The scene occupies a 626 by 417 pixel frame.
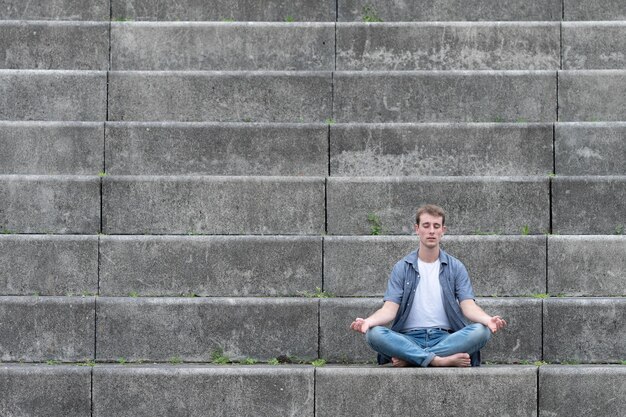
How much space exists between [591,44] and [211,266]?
12.6 feet

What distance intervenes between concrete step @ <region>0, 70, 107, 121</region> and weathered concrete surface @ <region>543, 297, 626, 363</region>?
3.94 metres

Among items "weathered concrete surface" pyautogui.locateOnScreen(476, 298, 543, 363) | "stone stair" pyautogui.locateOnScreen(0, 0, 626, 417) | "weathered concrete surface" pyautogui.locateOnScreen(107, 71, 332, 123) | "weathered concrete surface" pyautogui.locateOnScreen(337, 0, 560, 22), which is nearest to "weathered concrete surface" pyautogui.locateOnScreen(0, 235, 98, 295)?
"stone stair" pyautogui.locateOnScreen(0, 0, 626, 417)

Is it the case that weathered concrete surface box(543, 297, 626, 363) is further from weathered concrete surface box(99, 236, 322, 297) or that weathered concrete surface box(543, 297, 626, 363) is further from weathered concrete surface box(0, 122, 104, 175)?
weathered concrete surface box(0, 122, 104, 175)

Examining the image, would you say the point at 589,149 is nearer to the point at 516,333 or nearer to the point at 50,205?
the point at 516,333

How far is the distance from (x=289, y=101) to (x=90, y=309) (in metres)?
2.57

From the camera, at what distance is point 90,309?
8.36m

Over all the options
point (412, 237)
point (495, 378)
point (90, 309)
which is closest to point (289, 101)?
point (412, 237)

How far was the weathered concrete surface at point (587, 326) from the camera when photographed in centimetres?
825

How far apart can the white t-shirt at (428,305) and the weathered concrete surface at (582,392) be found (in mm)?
700

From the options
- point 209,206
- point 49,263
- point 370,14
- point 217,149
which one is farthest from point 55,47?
point 370,14

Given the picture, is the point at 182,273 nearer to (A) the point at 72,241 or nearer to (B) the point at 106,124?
(A) the point at 72,241

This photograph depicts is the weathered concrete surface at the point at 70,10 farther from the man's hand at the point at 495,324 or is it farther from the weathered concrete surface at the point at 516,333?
the man's hand at the point at 495,324

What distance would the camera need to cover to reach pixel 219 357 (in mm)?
8391

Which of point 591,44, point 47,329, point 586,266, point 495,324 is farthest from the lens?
point 591,44
